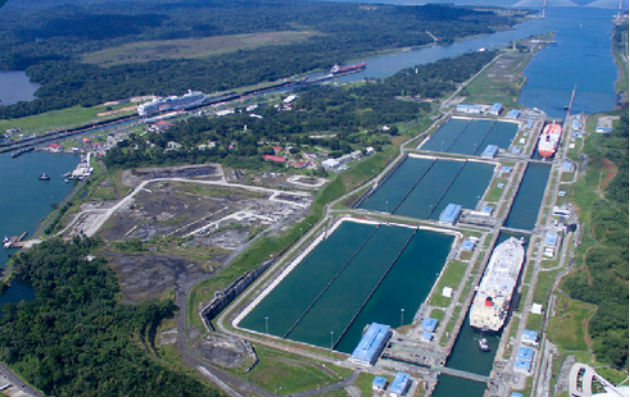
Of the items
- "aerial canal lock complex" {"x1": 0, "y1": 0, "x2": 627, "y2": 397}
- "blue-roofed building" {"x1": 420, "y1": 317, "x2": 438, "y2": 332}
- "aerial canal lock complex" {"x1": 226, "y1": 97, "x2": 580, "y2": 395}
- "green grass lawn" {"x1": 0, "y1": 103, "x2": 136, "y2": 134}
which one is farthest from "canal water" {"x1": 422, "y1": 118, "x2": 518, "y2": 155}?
"green grass lawn" {"x1": 0, "y1": 103, "x2": 136, "y2": 134}

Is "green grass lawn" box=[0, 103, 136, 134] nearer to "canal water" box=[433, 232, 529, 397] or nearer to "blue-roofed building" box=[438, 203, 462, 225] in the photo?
"blue-roofed building" box=[438, 203, 462, 225]

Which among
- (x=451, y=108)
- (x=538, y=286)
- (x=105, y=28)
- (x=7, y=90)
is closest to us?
(x=538, y=286)

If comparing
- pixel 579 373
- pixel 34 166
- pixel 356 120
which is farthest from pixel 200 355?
pixel 356 120

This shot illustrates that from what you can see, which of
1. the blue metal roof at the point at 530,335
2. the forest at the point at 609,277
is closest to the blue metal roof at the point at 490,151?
the forest at the point at 609,277

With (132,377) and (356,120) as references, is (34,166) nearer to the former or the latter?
(356,120)

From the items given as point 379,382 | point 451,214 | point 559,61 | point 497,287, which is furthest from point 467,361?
point 559,61
